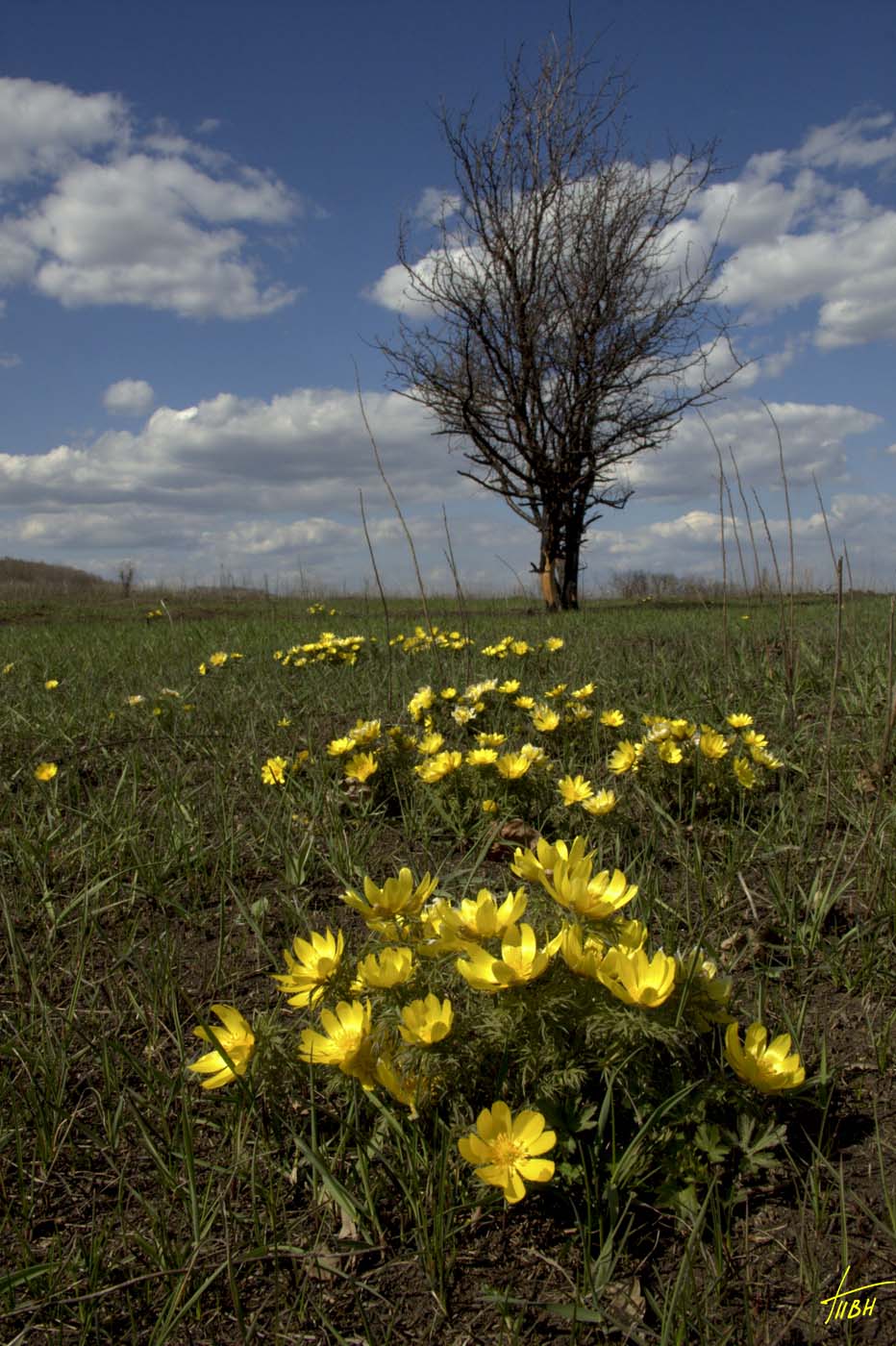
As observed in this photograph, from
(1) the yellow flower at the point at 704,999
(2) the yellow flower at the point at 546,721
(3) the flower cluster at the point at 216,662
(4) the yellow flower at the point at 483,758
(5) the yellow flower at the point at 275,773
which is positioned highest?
(3) the flower cluster at the point at 216,662

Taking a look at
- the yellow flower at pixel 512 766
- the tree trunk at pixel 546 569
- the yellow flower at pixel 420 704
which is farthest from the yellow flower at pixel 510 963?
the tree trunk at pixel 546 569

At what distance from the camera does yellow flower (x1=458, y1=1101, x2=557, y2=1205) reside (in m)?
1.12

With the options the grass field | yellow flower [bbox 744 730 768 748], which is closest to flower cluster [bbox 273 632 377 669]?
the grass field

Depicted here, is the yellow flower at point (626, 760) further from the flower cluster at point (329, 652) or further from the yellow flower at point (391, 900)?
the flower cluster at point (329, 652)

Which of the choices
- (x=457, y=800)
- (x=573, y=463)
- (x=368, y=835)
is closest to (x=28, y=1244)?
(x=368, y=835)

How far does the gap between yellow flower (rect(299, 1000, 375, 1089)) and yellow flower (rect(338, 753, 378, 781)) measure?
4.27 ft

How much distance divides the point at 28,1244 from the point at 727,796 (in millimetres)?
2076

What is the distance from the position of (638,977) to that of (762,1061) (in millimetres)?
314

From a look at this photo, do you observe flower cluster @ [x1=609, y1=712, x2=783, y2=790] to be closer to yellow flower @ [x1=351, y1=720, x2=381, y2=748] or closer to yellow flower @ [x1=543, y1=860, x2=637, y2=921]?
yellow flower @ [x1=351, y1=720, x2=381, y2=748]

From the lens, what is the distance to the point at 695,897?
7.32ft

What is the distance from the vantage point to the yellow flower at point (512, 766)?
95.7 inches

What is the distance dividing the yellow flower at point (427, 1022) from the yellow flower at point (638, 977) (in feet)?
0.78

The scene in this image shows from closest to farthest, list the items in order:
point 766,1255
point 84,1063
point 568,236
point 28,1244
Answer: point 766,1255
point 28,1244
point 84,1063
point 568,236

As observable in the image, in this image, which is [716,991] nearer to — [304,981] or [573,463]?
[304,981]
